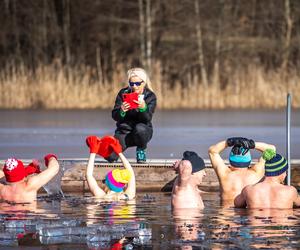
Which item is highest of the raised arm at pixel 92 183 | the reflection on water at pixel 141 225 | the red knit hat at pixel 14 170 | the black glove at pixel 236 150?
the black glove at pixel 236 150

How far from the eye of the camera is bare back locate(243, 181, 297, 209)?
1030 centimetres

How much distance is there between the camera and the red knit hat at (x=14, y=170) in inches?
426

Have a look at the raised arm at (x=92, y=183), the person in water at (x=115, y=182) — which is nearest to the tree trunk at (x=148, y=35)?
the person in water at (x=115, y=182)

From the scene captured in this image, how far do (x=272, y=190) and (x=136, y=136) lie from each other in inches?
125

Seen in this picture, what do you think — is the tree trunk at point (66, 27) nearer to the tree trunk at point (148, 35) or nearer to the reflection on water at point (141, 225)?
the tree trunk at point (148, 35)

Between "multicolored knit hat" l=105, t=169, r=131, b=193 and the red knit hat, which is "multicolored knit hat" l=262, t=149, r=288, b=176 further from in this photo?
the red knit hat

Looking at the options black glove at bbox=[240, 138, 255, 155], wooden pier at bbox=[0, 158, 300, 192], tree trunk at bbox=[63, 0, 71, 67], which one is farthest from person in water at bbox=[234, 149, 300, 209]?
tree trunk at bbox=[63, 0, 71, 67]

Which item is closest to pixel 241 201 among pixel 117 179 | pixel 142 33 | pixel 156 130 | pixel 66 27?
pixel 117 179

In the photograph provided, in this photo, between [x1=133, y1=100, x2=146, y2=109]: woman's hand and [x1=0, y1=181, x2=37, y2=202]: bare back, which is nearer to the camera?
[x1=0, y1=181, x2=37, y2=202]: bare back

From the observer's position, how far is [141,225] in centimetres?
924

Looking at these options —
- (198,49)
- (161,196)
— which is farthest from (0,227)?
(198,49)

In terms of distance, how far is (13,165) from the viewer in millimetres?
10828

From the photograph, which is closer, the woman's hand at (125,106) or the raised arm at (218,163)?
the raised arm at (218,163)

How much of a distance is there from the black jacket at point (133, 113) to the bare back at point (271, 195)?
9.83 ft
